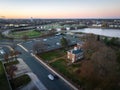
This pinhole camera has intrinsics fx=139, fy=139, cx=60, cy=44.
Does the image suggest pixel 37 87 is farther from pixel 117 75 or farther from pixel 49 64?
pixel 117 75

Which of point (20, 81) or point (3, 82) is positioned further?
point (20, 81)

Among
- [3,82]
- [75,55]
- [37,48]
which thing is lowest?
[3,82]

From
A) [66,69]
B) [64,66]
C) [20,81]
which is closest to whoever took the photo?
[20,81]

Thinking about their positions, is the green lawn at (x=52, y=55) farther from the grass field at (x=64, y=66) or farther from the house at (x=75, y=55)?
the house at (x=75, y=55)

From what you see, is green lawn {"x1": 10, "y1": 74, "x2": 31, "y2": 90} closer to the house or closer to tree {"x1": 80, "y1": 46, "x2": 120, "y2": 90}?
tree {"x1": 80, "y1": 46, "x2": 120, "y2": 90}

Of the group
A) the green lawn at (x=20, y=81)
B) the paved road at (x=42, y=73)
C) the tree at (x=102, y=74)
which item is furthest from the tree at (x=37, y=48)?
the tree at (x=102, y=74)


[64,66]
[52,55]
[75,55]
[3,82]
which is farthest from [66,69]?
[3,82]

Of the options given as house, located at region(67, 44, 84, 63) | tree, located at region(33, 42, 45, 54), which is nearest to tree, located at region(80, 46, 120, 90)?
house, located at region(67, 44, 84, 63)

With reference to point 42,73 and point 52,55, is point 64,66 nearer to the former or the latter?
point 42,73
